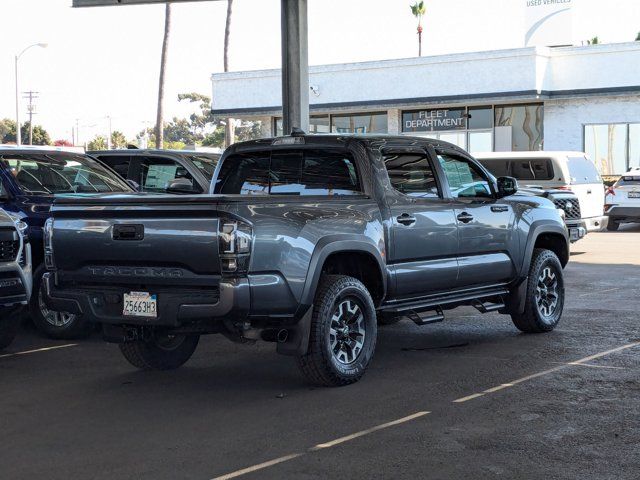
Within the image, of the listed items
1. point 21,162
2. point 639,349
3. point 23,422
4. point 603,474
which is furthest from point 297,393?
point 21,162

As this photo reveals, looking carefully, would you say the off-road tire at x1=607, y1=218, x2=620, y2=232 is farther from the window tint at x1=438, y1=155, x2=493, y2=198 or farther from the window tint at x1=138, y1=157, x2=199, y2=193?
the window tint at x1=438, y1=155, x2=493, y2=198

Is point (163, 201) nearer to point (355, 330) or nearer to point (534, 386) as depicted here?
point (355, 330)

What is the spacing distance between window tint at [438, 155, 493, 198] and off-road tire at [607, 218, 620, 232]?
18.1 meters

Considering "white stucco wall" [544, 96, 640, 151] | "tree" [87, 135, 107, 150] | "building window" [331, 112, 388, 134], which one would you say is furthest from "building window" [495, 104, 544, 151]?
"tree" [87, 135, 107, 150]

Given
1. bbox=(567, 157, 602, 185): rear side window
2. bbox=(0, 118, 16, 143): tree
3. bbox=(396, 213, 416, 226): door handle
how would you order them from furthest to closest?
bbox=(0, 118, 16, 143): tree
bbox=(567, 157, 602, 185): rear side window
bbox=(396, 213, 416, 226): door handle

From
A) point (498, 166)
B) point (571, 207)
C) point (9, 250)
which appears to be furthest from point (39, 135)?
point (9, 250)

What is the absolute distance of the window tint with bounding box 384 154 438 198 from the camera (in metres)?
9.12

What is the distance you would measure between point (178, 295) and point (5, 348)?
11.1ft

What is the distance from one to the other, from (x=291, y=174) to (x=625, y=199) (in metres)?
19.3

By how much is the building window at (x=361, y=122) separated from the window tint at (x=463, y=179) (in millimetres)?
29746

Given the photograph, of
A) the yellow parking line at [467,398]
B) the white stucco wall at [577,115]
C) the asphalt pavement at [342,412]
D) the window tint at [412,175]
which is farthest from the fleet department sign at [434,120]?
the yellow parking line at [467,398]

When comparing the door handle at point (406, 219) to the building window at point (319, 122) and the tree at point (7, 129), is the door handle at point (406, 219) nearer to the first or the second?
the building window at point (319, 122)

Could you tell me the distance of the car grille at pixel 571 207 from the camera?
18688 mm

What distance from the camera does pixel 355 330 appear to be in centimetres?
844
